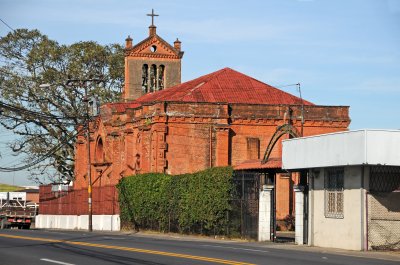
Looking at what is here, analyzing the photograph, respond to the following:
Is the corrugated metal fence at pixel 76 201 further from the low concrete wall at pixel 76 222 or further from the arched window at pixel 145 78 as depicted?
the arched window at pixel 145 78

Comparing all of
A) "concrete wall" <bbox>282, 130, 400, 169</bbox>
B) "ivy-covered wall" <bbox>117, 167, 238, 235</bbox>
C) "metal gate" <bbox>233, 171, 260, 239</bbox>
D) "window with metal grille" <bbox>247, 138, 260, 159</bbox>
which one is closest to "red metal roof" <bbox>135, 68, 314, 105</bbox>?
"window with metal grille" <bbox>247, 138, 260, 159</bbox>

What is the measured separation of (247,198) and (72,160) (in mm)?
50701

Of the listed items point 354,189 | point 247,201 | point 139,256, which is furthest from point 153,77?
point 139,256

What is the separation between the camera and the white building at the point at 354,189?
30.0 m

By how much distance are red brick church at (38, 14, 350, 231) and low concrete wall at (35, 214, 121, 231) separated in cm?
170

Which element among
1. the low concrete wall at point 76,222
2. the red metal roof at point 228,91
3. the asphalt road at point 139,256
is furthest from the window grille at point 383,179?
the red metal roof at point 228,91

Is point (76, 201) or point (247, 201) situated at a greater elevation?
point (76, 201)

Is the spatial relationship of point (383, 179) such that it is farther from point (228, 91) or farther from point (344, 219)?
point (228, 91)

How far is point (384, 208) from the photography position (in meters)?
31.2

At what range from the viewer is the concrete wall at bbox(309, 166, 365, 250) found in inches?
1228

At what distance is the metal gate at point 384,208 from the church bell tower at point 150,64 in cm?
5124

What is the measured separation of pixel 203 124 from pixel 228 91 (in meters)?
6.64

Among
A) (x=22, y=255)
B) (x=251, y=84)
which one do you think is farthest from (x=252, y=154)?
(x=22, y=255)

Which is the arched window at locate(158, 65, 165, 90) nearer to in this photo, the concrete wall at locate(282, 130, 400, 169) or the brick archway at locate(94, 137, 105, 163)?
the brick archway at locate(94, 137, 105, 163)
